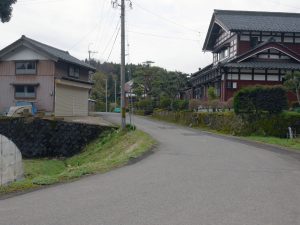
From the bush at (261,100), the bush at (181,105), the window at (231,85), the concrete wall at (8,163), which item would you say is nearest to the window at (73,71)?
the bush at (181,105)

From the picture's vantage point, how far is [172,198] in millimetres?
7211

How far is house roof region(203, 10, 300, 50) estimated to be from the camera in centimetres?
3388

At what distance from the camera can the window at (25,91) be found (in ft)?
110

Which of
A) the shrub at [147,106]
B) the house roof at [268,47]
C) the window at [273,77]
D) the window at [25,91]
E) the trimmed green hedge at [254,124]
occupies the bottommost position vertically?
the trimmed green hedge at [254,124]

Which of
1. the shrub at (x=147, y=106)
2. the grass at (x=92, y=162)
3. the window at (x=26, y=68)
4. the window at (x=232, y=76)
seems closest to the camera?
the grass at (x=92, y=162)

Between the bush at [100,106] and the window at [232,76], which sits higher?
the window at [232,76]

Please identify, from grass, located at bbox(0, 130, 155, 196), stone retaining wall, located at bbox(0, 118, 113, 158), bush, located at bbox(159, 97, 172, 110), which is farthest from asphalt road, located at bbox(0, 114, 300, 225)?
bush, located at bbox(159, 97, 172, 110)

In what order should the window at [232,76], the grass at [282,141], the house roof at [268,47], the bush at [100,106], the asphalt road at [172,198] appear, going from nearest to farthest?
the asphalt road at [172,198], the grass at [282,141], the house roof at [268,47], the window at [232,76], the bush at [100,106]

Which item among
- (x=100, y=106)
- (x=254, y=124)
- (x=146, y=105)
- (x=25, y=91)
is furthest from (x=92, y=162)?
(x=100, y=106)

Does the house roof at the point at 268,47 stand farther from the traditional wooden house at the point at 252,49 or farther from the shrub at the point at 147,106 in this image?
the shrub at the point at 147,106

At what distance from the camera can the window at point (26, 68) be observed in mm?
33531

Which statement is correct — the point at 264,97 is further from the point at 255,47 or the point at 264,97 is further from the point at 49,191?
the point at 49,191

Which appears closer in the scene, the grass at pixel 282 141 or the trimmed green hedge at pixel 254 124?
the grass at pixel 282 141

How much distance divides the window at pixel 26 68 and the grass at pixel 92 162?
12954 millimetres
